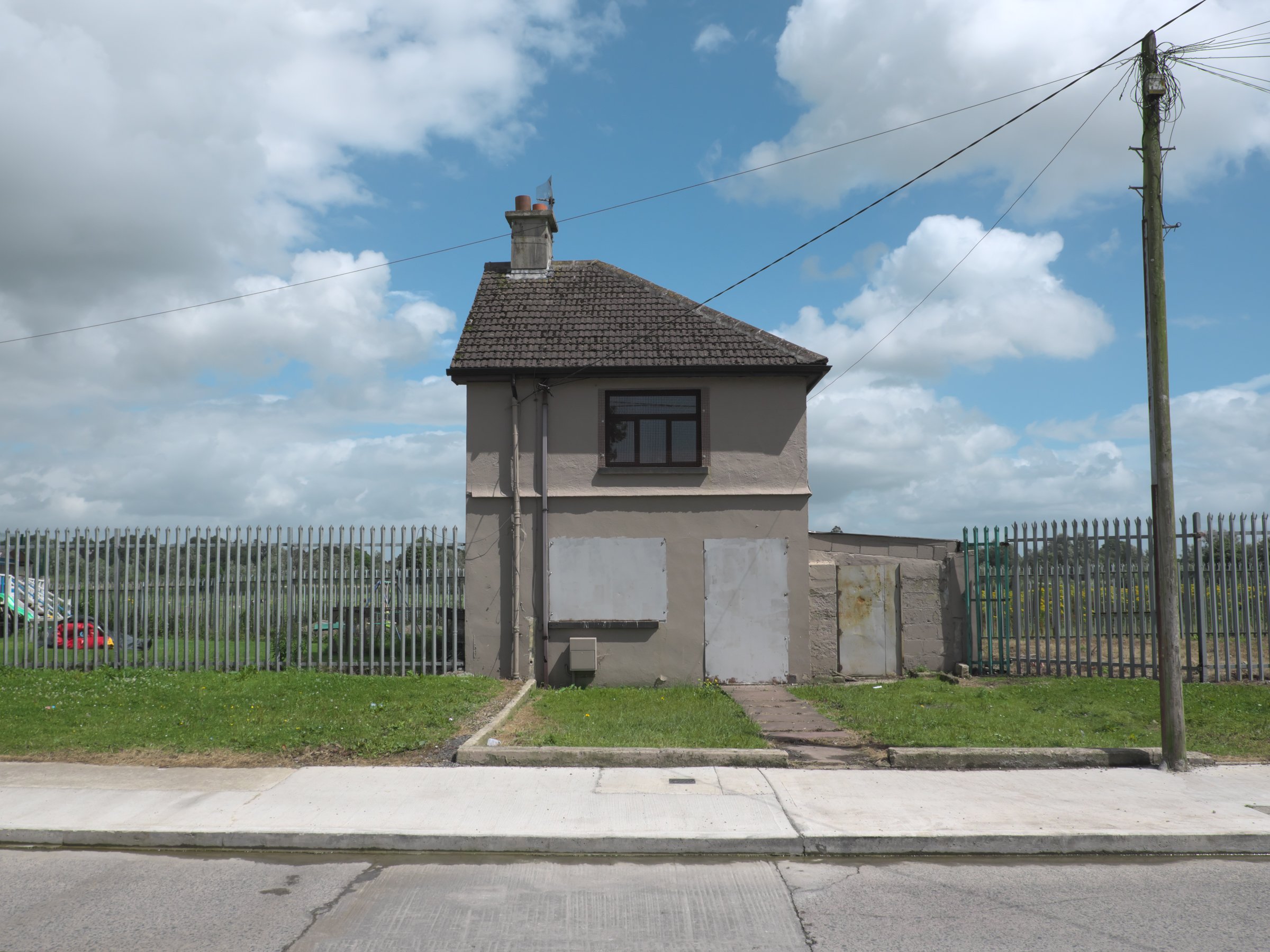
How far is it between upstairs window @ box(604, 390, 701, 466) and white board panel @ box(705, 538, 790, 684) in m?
1.62

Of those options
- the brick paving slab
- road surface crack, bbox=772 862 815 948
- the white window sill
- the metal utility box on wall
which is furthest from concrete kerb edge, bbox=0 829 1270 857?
the white window sill

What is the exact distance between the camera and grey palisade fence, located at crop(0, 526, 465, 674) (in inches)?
577

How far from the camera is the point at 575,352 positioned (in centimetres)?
1516

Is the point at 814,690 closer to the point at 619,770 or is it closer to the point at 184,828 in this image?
the point at 619,770

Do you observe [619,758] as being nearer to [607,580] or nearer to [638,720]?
[638,720]

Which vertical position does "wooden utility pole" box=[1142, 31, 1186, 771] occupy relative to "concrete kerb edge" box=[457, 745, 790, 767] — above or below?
above

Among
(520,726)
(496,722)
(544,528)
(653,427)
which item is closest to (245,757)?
(496,722)

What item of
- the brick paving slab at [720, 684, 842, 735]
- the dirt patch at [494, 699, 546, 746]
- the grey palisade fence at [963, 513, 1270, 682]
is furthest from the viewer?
the grey palisade fence at [963, 513, 1270, 682]

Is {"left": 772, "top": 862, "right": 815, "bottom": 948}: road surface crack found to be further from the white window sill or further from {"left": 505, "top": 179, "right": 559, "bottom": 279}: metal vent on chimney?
{"left": 505, "top": 179, "right": 559, "bottom": 279}: metal vent on chimney

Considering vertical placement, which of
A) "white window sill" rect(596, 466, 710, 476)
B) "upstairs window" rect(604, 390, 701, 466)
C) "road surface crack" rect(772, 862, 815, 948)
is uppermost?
"upstairs window" rect(604, 390, 701, 466)

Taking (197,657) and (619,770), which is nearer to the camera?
(619,770)

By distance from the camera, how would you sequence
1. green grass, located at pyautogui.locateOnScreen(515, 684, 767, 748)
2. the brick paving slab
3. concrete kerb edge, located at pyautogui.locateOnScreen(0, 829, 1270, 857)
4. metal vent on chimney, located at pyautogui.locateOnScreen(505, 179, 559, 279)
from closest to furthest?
concrete kerb edge, located at pyautogui.locateOnScreen(0, 829, 1270, 857), green grass, located at pyautogui.locateOnScreen(515, 684, 767, 748), the brick paving slab, metal vent on chimney, located at pyautogui.locateOnScreen(505, 179, 559, 279)

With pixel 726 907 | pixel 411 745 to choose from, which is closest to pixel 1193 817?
pixel 726 907

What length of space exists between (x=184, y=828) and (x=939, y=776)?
6166 mm
